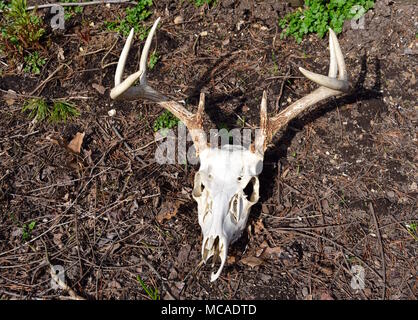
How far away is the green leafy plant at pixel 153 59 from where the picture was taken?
4275 millimetres

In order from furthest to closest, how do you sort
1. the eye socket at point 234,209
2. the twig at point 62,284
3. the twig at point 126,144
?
the twig at point 126,144
the twig at point 62,284
the eye socket at point 234,209

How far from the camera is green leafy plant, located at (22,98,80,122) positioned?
160 inches

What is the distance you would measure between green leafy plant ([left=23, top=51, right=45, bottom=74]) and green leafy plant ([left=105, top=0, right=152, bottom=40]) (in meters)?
0.77

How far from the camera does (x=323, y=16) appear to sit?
165 inches

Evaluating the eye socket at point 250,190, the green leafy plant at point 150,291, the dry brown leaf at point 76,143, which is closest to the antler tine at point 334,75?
the eye socket at point 250,190

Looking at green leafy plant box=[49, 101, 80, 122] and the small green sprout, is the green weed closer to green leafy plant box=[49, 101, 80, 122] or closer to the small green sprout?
green leafy plant box=[49, 101, 80, 122]

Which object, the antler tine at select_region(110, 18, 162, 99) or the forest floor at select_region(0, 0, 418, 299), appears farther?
the forest floor at select_region(0, 0, 418, 299)

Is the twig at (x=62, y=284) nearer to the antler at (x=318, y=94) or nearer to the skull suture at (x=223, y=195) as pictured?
the skull suture at (x=223, y=195)

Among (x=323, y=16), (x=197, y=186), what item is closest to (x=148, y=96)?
(x=197, y=186)

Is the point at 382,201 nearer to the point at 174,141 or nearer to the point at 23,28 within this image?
the point at 174,141

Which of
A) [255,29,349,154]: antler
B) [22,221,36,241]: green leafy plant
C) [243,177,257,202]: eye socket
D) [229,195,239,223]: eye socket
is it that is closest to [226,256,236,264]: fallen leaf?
[229,195,239,223]: eye socket

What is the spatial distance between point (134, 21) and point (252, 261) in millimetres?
2770

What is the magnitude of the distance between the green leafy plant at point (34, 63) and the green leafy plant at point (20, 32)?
0.08 meters

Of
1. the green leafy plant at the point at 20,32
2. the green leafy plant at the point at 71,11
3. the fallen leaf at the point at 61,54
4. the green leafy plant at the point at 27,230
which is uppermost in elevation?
the green leafy plant at the point at 71,11
